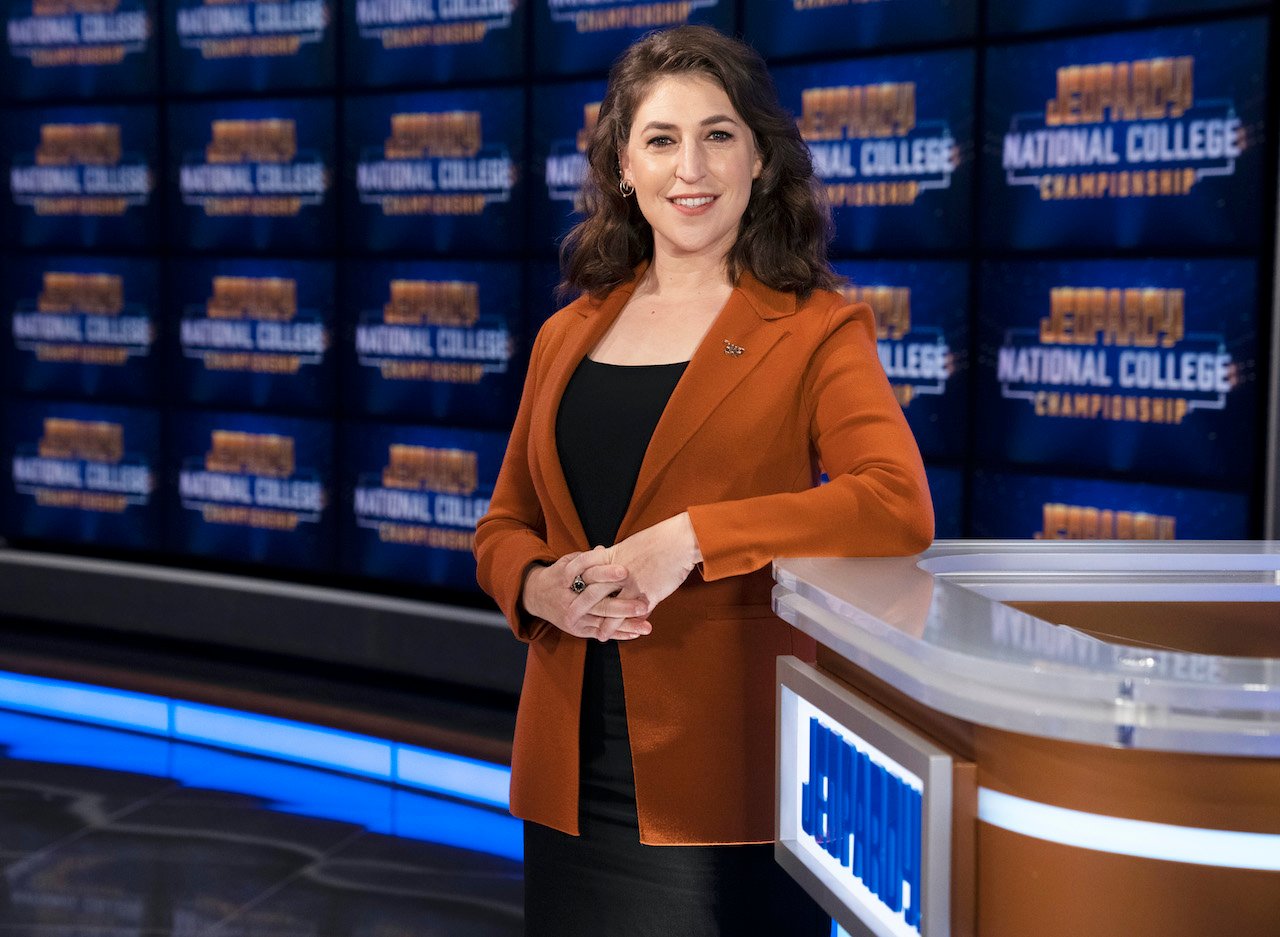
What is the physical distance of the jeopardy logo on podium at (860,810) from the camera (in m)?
1.21

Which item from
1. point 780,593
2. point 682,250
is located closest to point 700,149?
point 682,250

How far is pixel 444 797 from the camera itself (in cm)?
418

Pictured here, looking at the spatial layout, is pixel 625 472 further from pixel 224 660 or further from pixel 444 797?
pixel 224 660

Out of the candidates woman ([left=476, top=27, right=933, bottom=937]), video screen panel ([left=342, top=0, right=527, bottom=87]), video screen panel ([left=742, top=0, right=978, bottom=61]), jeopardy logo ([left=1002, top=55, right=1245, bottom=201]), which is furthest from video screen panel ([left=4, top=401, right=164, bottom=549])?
woman ([left=476, top=27, right=933, bottom=937])

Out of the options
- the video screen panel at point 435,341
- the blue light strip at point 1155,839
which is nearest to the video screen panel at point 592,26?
the video screen panel at point 435,341

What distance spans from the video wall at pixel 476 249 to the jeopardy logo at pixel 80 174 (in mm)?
13

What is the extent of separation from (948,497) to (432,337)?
1972 millimetres

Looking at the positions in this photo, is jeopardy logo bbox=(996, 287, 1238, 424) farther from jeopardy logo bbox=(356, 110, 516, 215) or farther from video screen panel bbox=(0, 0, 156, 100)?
video screen panel bbox=(0, 0, 156, 100)

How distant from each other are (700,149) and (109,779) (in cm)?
336

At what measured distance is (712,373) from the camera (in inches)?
65.8

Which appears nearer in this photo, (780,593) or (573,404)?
(780,593)

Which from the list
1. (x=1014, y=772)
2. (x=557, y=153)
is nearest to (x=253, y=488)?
(x=557, y=153)

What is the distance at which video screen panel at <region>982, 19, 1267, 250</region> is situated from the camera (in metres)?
3.52

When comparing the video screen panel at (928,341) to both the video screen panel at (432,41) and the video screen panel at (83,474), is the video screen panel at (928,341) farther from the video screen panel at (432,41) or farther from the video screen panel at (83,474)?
the video screen panel at (83,474)
